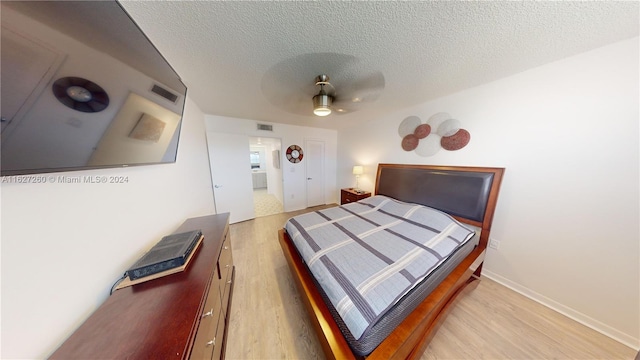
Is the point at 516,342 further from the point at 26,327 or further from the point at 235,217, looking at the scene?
the point at 235,217

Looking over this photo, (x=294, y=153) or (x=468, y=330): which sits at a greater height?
(x=294, y=153)

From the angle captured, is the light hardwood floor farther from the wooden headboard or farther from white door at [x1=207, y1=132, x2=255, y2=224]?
white door at [x1=207, y1=132, x2=255, y2=224]

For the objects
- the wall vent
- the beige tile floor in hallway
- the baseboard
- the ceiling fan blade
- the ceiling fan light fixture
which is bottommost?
the baseboard

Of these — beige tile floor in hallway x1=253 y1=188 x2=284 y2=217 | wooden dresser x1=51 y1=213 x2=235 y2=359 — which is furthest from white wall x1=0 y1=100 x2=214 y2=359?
beige tile floor in hallway x1=253 y1=188 x2=284 y2=217

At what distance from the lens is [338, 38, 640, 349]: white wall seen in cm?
120

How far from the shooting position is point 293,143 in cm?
352

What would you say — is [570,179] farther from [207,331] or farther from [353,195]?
[207,331]

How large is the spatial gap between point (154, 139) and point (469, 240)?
3092 mm

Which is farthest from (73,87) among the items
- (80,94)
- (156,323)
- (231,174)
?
(231,174)

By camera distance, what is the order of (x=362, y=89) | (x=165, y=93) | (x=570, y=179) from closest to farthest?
(x=165, y=93)
(x=570, y=179)
(x=362, y=89)

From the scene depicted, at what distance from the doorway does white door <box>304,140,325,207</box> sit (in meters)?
0.68

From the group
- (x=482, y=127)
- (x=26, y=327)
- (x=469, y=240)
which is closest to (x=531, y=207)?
(x=469, y=240)

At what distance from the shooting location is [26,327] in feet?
1.73

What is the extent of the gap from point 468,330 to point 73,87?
2904mm
